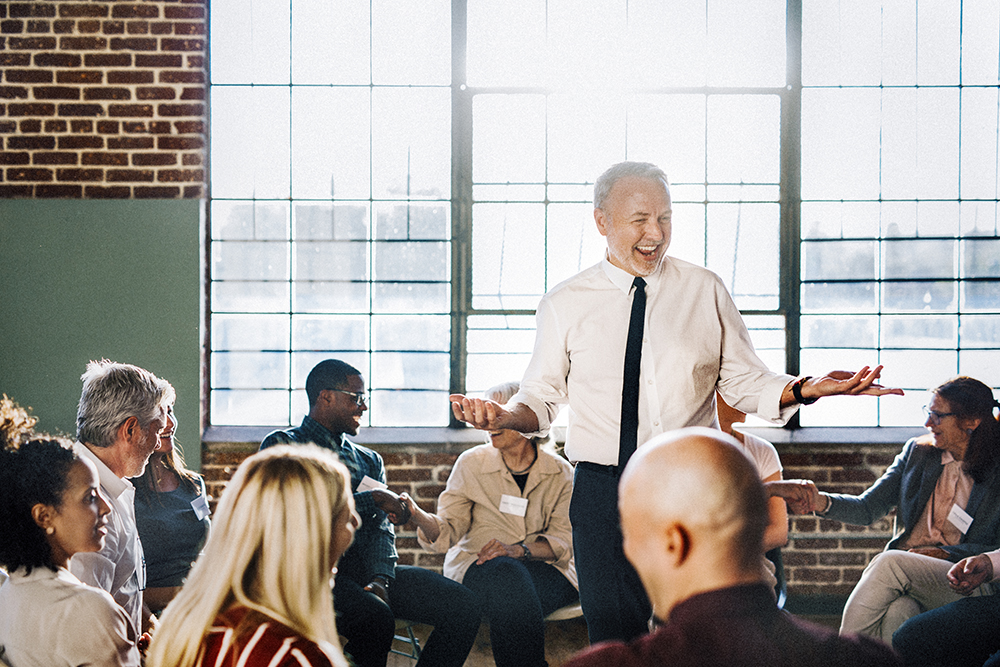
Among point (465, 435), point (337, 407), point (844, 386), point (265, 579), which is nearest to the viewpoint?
point (265, 579)

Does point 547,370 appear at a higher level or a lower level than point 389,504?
higher

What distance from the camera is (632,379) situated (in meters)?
2.27

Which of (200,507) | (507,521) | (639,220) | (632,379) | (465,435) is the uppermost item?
(639,220)

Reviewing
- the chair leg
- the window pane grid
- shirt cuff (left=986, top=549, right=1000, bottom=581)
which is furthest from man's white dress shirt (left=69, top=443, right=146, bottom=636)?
the window pane grid

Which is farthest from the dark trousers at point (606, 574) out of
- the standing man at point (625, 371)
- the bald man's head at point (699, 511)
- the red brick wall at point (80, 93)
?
the red brick wall at point (80, 93)

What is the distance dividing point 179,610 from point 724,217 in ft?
12.5

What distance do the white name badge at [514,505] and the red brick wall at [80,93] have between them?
2419mm

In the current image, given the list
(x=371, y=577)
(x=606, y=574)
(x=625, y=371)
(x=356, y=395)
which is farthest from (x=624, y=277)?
(x=371, y=577)

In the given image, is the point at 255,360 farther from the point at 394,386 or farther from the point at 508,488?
the point at 508,488

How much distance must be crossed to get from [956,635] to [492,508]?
1820 millimetres

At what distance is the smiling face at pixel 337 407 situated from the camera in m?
3.40

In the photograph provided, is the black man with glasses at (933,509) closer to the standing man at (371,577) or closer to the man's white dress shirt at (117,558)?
the standing man at (371,577)

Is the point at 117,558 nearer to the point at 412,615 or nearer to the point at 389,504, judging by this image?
the point at 389,504

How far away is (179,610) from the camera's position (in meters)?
1.40
